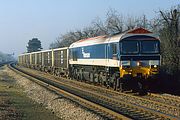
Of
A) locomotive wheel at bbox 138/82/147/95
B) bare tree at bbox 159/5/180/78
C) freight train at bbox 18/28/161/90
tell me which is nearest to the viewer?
freight train at bbox 18/28/161/90

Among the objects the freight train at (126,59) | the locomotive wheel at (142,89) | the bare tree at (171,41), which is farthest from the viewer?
the bare tree at (171,41)

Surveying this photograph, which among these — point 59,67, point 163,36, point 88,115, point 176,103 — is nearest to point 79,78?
point 163,36

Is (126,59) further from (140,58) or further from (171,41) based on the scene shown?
(171,41)

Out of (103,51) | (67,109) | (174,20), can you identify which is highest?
(174,20)

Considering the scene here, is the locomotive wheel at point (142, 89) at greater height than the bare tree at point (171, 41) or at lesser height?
lesser

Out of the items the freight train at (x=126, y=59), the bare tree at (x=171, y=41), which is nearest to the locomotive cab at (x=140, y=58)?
the freight train at (x=126, y=59)

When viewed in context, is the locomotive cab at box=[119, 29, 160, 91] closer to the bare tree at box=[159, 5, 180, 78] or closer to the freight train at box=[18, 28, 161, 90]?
the freight train at box=[18, 28, 161, 90]

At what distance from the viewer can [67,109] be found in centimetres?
1634

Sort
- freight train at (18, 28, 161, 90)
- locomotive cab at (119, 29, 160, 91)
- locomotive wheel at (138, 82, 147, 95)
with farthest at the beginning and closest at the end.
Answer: locomotive wheel at (138, 82, 147, 95), freight train at (18, 28, 161, 90), locomotive cab at (119, 29, 160, 91)

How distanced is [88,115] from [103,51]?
1174 centimetres

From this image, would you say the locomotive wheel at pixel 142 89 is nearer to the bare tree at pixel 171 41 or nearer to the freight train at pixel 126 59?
the freight train at pixel 126 59

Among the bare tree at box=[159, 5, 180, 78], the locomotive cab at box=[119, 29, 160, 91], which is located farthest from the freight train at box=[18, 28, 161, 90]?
the bare tree at box=[159, 5, 180, 78]

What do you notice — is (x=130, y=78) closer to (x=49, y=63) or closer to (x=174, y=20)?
(x=174, y=20)

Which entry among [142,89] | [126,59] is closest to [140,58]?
[126,59]
